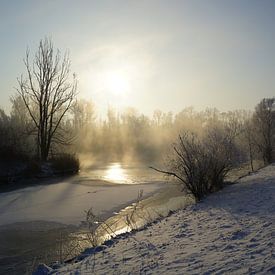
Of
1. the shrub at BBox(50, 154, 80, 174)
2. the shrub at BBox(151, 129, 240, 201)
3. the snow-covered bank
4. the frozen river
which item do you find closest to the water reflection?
the frozen river

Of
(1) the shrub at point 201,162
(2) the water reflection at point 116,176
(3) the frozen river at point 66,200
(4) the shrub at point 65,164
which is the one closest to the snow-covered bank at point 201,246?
(1) the shrub at point 201,162

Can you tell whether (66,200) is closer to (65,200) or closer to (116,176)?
(65,200)

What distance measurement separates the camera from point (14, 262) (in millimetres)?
9195

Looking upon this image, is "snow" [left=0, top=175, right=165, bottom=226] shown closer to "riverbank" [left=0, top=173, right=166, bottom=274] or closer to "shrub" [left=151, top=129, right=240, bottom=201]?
"riverbank" [left=0, top=173, right=166, bottom=274]

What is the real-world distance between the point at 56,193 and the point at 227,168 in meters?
8.98

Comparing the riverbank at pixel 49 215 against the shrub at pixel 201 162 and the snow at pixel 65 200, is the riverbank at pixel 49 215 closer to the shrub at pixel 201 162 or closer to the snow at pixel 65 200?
the snow at pixel 65 200

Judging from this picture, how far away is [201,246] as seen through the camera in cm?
742

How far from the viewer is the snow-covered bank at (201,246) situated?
6.15m

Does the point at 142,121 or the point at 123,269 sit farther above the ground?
the point at 142,121

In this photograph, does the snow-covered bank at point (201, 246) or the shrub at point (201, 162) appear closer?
the snow-covered bank at point (201, 246)

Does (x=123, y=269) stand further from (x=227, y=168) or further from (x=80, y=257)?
(x=227, y=168)

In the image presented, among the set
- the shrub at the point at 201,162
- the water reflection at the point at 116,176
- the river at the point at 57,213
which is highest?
the shrub at the point at 201,162

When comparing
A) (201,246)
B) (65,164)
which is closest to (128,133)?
→ (65,164)

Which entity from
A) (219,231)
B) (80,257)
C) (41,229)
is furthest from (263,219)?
(41,229)
